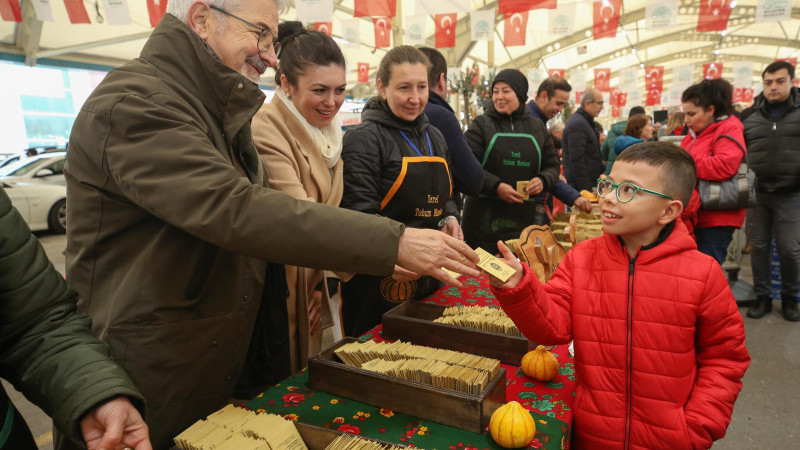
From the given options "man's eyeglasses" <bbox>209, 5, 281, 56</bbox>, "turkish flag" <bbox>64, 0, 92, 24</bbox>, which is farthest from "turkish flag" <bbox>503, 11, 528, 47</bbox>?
"man's eyeglasses" <bbox>209, 5, 281, 56</bbox>

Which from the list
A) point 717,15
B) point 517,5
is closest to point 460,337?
point 517,5

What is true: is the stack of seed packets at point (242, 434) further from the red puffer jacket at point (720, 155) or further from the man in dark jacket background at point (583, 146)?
the man in dark jacket background at point (583, 146)

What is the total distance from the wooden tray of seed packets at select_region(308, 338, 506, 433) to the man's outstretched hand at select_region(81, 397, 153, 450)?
440 mm

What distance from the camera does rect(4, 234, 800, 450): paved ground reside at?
2539 millimetres

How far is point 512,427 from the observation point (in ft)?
3.36

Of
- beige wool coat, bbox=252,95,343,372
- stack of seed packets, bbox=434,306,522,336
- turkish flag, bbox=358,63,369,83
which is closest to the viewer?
stack of seed packets, bbox=434,306,522,336

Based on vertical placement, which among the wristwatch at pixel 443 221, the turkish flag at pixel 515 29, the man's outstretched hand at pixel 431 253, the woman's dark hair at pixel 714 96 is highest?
the turkish flag at pixel 515 29

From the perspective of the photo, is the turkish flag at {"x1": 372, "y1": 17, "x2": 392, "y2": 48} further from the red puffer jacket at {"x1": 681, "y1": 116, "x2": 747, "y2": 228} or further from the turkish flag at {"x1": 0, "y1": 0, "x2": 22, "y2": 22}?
the red puffer jacket at {"x1": 681, "y1": 116, "x2": 747, "y2": 228}

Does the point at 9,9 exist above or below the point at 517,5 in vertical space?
above

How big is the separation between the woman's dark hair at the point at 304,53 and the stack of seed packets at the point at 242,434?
1137 millimetres

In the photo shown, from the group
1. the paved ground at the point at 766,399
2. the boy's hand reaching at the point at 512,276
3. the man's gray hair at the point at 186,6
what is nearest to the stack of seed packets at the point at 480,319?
the boy's hand reaching at the point at 512,276

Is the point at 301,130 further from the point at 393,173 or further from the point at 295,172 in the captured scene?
the point at 393,173

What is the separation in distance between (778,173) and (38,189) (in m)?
9.94

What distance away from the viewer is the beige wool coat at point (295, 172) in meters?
1.60
